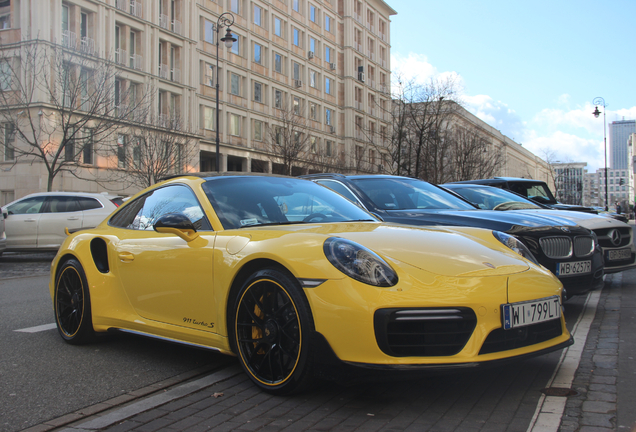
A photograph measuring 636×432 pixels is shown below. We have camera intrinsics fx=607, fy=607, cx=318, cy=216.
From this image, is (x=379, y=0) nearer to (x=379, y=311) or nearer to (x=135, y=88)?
(x=135, y=88)

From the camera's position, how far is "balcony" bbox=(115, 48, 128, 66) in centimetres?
3816

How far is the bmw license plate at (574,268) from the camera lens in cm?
589

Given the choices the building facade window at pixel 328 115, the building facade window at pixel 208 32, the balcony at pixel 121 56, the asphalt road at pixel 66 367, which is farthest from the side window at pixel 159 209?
the building facade window at pixel 328 115

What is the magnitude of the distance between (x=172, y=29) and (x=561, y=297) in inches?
1717

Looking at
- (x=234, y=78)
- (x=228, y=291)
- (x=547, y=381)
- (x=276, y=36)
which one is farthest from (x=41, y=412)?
(x=276, y=36)

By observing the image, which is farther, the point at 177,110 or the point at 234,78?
the point at 234,78

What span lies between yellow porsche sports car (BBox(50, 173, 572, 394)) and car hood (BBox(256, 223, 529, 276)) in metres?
0.01

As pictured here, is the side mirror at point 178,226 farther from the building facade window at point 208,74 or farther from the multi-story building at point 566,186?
the multi-story building at point 566,186

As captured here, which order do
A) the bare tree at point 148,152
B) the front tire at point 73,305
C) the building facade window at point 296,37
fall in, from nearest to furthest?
the front tire at point 73,305, the bare tree at point 148,152, the building facade window at point 296,37

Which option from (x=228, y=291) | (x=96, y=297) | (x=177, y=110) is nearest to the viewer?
(x=228, y=291)

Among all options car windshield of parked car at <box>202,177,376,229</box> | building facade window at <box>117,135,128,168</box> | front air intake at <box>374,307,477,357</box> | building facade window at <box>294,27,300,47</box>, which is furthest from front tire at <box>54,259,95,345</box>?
building facade window at <box>294,27,300,47</box>

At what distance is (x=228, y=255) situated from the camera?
367 cm

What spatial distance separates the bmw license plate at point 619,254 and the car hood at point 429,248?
15.8ft

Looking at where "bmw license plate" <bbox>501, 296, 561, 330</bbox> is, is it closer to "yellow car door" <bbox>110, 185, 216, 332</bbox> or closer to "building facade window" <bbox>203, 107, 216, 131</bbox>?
"yellow car door" <bbox>110, 185, 216, 332</bbox>
